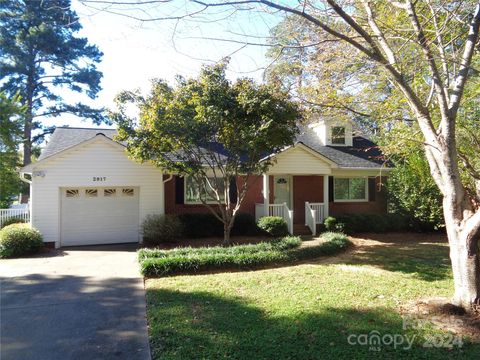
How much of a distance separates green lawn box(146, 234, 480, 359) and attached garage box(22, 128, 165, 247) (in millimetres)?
5905

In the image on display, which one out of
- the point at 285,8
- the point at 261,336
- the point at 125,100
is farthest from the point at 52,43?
the point at 261,336

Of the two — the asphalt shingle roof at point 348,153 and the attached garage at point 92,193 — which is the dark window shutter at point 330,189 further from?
the attached garage at point 92,193

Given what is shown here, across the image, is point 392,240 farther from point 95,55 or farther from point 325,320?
point 95,55

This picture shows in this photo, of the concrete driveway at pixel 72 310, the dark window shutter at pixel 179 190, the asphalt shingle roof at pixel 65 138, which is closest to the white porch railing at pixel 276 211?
the dark window shutter at pixel 179 190

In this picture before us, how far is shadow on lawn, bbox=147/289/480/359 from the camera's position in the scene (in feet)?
13.4

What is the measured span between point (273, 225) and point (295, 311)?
25.3ft

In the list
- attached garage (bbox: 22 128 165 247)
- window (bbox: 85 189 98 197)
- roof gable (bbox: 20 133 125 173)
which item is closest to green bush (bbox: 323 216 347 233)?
attached garage (bbox: 22 128 165 247)

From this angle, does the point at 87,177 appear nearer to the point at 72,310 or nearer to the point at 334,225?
the point at 72,310

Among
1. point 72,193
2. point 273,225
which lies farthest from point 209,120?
point 72,193

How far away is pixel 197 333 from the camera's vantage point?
15.4 feet

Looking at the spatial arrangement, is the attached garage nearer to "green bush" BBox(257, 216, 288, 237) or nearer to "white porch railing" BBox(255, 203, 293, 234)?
"green bush" BBox(257, 216, 288, 237)

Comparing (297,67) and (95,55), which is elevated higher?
(95,55)

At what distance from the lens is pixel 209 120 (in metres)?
Answer: 9.77

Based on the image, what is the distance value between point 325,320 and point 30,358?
4.06 metres
